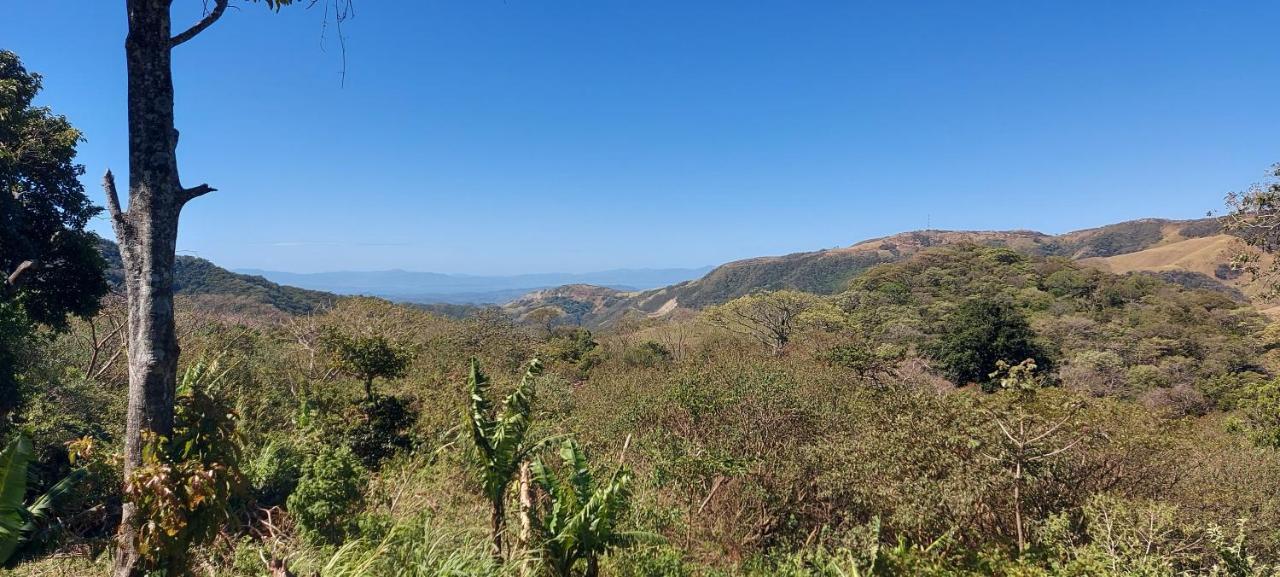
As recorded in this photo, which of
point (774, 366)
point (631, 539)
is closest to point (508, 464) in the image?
point (631, 539)

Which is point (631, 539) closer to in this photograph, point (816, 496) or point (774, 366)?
point (816, 496)

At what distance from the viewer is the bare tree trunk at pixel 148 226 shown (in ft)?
9.36

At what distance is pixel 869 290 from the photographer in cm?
5278

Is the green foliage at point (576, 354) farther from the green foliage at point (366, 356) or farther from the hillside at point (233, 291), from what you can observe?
the hillside at point (233, 291)

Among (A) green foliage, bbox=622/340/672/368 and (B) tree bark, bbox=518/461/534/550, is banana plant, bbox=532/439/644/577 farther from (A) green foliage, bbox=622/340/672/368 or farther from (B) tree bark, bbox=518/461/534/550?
(A) green foliage, bbox=622/340/672/368

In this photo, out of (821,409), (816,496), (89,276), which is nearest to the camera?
(816,496)

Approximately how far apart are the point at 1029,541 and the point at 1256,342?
31.7 metres

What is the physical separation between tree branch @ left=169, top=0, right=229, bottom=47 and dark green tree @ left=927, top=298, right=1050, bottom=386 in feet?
95.2

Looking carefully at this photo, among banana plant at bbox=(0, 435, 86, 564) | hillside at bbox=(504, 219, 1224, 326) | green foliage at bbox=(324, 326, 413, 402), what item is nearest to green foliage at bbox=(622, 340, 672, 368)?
green foliage at bbox=(324, 326, 413, 402)

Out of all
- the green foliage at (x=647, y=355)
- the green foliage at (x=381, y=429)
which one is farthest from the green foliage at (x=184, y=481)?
the green foliage at (x=647, y=355)

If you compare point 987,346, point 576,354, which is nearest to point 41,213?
point 576,354

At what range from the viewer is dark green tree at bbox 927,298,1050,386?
25.0 meters

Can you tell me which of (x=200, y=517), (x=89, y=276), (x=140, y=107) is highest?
(x=140, y=107)

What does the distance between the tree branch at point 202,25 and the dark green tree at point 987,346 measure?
2903 cm
